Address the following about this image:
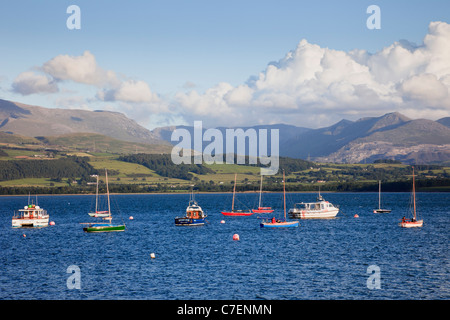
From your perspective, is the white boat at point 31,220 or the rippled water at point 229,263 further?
the white boat at point 31,220

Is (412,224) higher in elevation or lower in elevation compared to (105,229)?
higher

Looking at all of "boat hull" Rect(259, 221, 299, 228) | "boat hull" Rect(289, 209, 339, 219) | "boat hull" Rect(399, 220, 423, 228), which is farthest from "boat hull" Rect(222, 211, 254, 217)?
"boat hull" Rect(399, 220, 423, 228)

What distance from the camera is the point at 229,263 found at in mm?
67062

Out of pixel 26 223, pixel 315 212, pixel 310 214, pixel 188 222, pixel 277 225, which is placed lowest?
pixel 26 223

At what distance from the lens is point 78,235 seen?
104m

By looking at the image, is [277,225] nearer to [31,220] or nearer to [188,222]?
[188,222]

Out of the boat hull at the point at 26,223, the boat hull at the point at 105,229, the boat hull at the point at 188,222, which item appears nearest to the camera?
the boat hull at the point at 105,229

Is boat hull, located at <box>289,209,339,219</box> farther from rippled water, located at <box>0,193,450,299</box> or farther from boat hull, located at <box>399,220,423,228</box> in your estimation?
boat hull, located at <box>399,220,423,228</box>

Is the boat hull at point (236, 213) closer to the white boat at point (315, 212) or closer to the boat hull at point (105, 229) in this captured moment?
the white boat at point (315, 212)

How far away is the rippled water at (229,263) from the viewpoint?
1981 inches

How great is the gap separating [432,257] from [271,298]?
32915 mm

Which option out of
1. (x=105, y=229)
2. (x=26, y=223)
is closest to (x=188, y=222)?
Answer: (x=105, y=229)

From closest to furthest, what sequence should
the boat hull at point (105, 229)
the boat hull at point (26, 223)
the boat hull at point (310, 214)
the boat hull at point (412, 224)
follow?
the boat hull at point (105, 229)
the boat hull at point (412, 224)
the boat hull at point (26, 223)
the boat hull at point (310, 214)

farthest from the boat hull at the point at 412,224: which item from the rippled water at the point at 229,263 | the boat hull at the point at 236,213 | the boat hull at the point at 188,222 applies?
the boat hull at the point at 236,213
